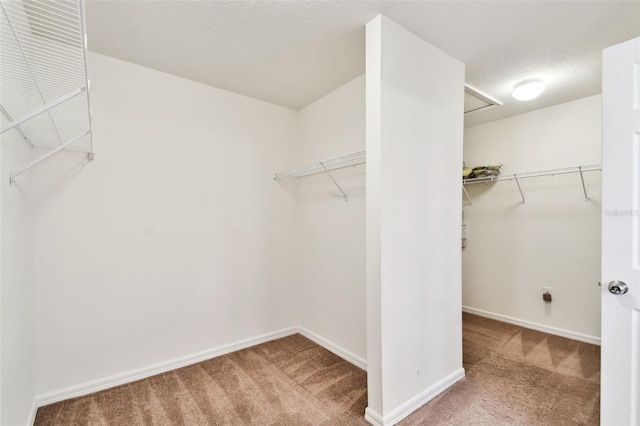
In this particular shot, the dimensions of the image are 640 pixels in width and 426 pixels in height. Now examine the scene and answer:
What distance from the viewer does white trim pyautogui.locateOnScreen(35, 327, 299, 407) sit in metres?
1.88

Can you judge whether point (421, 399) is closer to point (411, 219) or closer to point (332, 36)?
point (411, 219)

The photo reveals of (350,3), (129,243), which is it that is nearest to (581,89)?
(350,3)

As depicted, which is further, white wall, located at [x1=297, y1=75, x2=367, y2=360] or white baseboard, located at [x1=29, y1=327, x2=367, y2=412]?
white wall, located at [x1=297, y1=75, x2=367, y2=360]

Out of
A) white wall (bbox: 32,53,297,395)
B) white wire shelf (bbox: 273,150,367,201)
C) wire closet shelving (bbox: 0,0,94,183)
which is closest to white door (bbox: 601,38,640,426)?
white wire shelf (bbox: 273,150,367,201)

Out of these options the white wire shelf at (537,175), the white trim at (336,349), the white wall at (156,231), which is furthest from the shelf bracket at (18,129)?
the white wire shelf at (537,175)

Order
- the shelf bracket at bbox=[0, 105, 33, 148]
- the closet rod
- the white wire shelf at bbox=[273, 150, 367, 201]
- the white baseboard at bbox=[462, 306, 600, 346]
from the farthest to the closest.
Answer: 1. the white baseboard at bbox=[462, 306, 600, 346]
2. the closet rod
3. the white wire shelf at bbox=[273, 150, 367, 201]
4. the shelf bracket at bbox=[0, 105, 33, 148]

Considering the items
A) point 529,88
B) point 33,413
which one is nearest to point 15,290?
point 33,413

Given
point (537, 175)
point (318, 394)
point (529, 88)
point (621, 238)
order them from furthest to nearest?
1. point (537, 175)
2. point (529, 88)
3. point (318, 394)
4. point (621, 238)

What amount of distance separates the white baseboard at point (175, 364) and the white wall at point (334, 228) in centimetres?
6

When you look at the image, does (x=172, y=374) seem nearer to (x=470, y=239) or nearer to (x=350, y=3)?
(x=350, y=3)

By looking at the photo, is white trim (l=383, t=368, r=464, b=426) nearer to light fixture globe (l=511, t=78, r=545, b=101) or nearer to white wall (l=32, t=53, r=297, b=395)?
white wall (l=32, t=53, r=297, b=395)

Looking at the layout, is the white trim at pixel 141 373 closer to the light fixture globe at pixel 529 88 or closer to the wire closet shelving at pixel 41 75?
the wire closet shelving at pixel 41 75

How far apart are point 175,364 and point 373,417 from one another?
1.56 m

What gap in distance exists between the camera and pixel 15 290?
1.48m
